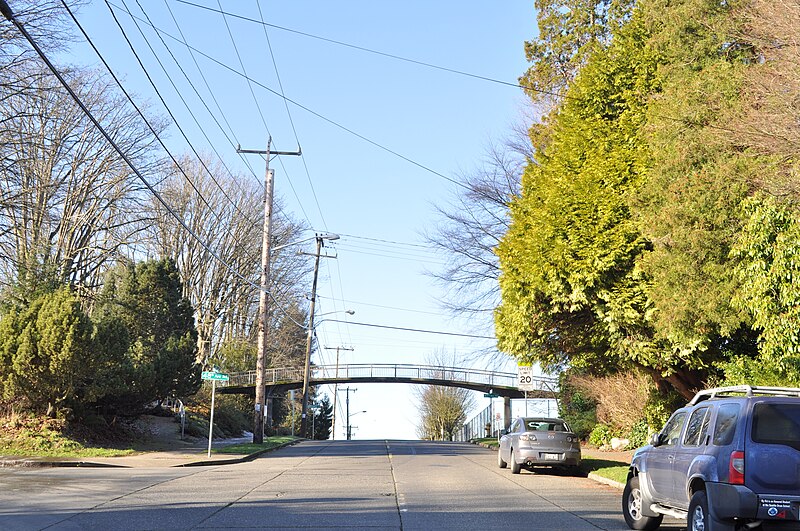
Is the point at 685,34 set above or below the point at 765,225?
above

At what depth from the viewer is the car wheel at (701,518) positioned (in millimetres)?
9398

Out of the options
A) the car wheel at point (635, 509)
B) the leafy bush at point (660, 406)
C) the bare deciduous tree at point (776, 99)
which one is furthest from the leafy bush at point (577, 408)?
the car wheel at point (635, 509)

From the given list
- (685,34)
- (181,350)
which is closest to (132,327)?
(181,350)

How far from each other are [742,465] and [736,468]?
7 cm

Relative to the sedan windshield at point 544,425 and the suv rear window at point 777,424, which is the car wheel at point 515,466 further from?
the suv rear window at point 777,424

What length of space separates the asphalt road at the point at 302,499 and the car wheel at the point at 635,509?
0.86ft

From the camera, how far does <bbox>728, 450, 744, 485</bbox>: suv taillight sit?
9.29 metres

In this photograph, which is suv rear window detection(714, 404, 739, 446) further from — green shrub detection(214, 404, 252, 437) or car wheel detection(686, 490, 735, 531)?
green shrub detection(214, 404, 252, 437)

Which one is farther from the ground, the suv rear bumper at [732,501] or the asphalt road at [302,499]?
the suv rear bumper at [732,501]

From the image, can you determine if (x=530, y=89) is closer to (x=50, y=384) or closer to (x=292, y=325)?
(x=50, y=384)

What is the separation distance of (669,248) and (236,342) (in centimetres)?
4363

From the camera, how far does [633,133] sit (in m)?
22.5

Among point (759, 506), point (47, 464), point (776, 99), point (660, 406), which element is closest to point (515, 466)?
point (660, 406)

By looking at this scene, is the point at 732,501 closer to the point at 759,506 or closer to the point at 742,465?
the point at 759,506
